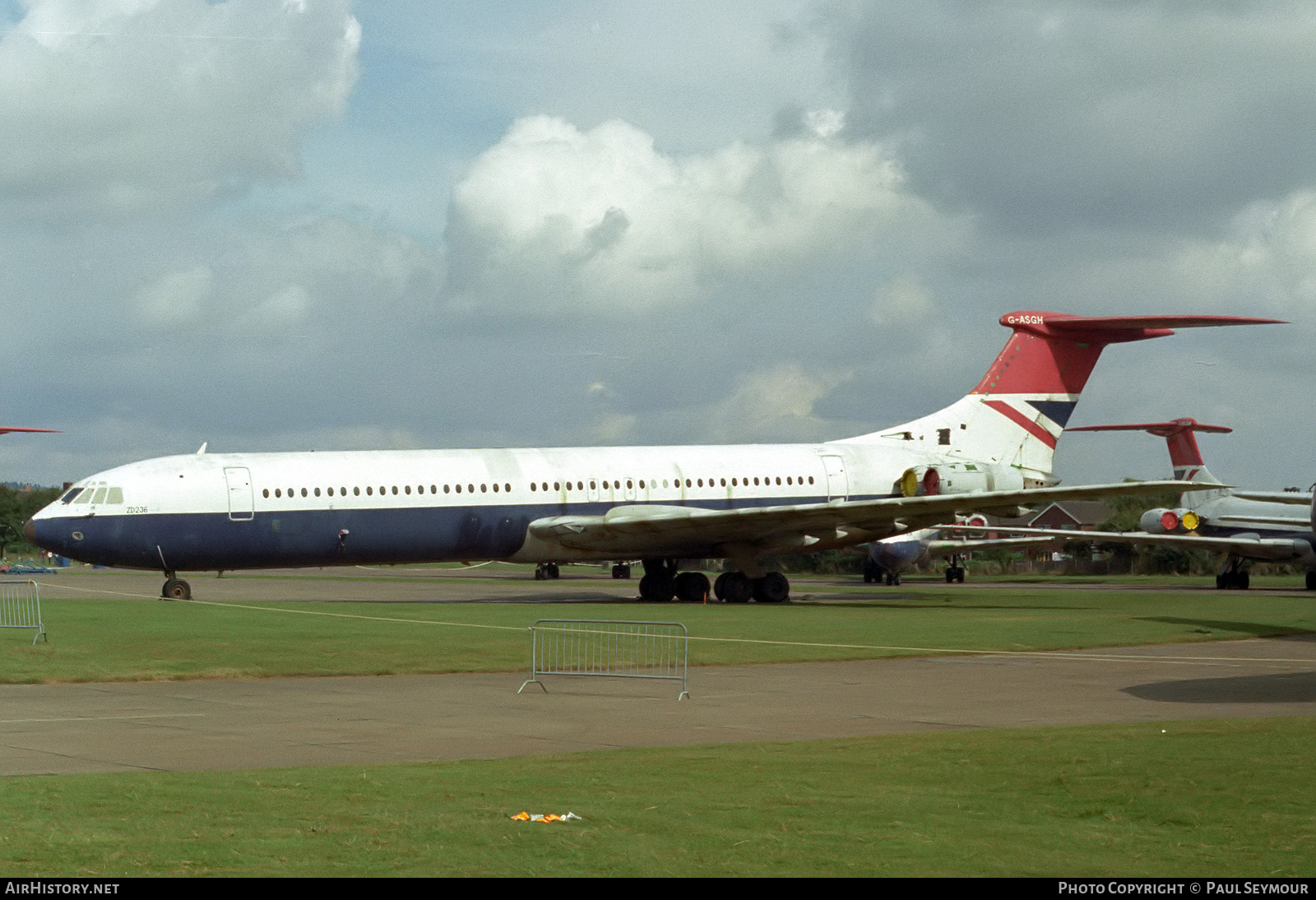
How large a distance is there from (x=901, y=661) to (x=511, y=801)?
1143 cm

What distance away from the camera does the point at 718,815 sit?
321 inches

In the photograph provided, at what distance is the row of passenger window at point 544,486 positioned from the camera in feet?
105

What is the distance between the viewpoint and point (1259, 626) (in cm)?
2544

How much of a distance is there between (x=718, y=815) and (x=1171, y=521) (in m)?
47.4

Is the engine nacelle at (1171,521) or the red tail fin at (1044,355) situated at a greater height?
the red tail fin at (1044,355)

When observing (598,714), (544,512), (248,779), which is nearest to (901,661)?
(598,714)

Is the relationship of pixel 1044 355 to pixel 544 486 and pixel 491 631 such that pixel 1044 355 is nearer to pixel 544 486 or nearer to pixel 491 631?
pixel 544 486

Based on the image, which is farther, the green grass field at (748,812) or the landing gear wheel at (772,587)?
the landing gear wheel at (772,587)

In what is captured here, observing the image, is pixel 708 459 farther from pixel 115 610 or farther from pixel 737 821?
pixel 737 821

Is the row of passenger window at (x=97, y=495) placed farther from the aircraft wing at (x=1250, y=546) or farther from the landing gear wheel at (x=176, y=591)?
the aircraft wing at (x=1250, y=546)

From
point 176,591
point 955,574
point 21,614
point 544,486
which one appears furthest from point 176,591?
point 955,574

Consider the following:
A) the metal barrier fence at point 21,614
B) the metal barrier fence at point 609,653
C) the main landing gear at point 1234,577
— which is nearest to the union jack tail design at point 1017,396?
the main landing gear at point 1234,577

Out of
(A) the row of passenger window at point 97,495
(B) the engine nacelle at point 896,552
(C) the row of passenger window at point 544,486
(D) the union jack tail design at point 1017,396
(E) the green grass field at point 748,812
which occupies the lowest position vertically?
(E) the green grass field at point 748,812

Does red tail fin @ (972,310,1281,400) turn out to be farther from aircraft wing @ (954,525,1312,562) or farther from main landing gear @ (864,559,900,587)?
main landing gear @ (864,559,900,587)
